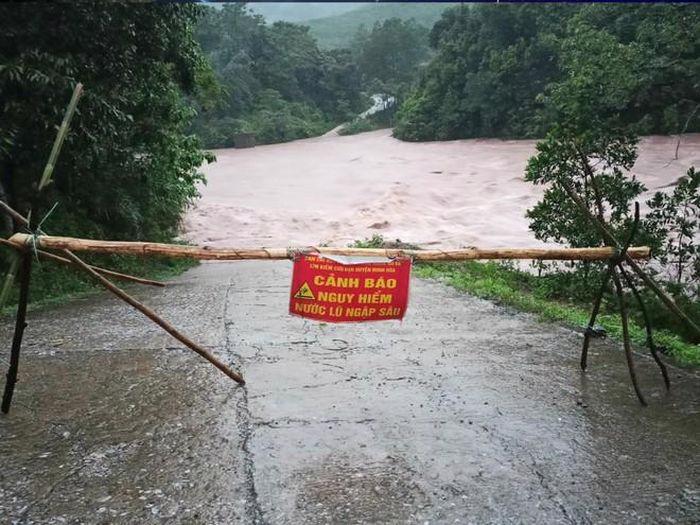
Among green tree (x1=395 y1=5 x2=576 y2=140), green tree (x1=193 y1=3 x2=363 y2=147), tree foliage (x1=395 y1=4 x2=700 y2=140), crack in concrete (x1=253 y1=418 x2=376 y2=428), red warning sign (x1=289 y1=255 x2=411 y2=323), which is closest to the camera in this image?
red warning sign (x1=289 y1=255 x2=411 y2=323)

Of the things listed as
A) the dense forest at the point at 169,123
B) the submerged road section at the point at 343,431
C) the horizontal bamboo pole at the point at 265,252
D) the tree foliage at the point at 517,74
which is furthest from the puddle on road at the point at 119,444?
the tree foliage at the point at 517,74

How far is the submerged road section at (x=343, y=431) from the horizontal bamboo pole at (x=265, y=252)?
874mm

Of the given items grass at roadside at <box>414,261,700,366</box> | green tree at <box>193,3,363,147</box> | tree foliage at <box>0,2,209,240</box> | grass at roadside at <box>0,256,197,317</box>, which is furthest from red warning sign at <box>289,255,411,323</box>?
green tree at <box>193,3,363,147</box>

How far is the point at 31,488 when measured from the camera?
2727 mm

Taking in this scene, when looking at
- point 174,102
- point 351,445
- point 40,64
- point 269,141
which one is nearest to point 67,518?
point 351,445

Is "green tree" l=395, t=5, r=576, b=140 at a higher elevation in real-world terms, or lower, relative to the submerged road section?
higher

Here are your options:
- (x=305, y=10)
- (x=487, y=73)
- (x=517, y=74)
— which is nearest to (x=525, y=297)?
(x=517, y=74)

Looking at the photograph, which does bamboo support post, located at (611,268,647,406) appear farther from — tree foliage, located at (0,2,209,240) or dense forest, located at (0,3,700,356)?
tree foliage, located at (0,2,209,240)

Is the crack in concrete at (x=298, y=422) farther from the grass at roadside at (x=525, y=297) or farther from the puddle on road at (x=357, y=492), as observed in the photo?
the grass at roadside at (x=525, y=297)

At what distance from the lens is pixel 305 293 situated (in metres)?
3.29

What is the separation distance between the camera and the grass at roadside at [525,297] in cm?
493

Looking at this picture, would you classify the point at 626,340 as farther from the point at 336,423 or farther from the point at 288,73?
the point at 288,73

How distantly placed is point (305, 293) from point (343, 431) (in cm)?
75

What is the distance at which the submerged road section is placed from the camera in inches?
104
